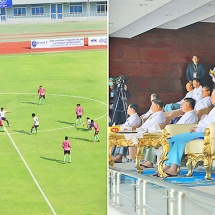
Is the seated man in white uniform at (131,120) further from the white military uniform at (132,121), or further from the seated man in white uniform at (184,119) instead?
the seated man in white uniform at (184,119)

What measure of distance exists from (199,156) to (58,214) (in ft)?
3.55

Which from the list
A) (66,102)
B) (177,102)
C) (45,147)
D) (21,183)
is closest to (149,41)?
(177,102)

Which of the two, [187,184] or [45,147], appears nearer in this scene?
[187,184]

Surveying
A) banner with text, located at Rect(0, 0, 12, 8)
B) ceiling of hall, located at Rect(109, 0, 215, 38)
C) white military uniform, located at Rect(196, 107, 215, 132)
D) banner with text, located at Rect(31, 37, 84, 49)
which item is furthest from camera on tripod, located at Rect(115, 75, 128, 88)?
banner with text, located at Rect(0, 0, 12, 8)

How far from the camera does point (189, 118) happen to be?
4.18m

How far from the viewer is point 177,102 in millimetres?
4246

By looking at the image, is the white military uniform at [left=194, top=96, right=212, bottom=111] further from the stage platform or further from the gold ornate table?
the stage platform

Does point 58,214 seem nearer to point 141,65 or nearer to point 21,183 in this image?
point 21,183

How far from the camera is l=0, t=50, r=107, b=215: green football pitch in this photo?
436 cm

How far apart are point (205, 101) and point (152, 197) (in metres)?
0.75

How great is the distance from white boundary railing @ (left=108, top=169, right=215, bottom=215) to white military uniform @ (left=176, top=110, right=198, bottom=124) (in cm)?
43

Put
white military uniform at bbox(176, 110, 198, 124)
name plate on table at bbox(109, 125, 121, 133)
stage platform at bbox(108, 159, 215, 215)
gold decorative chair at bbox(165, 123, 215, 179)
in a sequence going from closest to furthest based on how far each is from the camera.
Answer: stage platform at bbox(108, 159, 215, 215) < gold decorative chair at bbox(165, 123, 215, 179) < white military uniform at bbox(176, 110, 198, 124) < name plate on table at bbox(109, 125, 121, 133)

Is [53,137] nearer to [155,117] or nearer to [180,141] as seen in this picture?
[155,117]

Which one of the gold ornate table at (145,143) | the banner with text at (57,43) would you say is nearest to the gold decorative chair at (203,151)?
the gold ornate table at (145,143)
